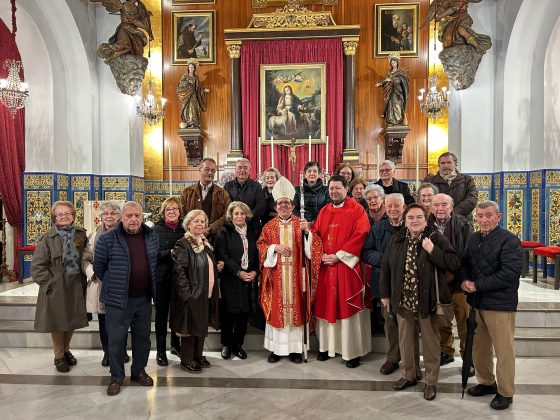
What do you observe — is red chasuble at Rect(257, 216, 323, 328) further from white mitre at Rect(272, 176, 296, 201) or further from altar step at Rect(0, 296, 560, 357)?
altar step at Rect(0, 296, 560, 357)

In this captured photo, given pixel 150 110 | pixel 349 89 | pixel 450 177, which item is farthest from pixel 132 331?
pixel 349 89

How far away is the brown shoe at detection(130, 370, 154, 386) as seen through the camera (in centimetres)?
405

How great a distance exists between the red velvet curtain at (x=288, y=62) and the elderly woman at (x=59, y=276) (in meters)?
5.60

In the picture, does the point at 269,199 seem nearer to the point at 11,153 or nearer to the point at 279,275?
the point at 279,275

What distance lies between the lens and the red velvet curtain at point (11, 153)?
8.04 metres

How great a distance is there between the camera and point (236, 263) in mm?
4539

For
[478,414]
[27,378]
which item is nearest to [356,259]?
[478,414]

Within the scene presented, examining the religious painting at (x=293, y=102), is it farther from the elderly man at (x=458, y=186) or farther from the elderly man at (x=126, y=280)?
the elderly man at (x=126, y=280)

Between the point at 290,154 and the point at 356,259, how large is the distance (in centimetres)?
526

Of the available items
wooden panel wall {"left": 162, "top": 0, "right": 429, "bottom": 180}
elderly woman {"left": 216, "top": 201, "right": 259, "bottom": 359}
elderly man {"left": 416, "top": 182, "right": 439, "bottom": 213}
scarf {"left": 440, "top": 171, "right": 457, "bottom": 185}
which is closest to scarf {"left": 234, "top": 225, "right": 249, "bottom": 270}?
elderly woman {"left": 216, "top": 201, "right": 259, "bottom": 359}

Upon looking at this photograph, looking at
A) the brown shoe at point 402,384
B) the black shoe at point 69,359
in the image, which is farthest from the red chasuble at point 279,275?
the black shoe at point 69,359

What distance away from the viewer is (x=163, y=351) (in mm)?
4562

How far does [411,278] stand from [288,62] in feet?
23.1

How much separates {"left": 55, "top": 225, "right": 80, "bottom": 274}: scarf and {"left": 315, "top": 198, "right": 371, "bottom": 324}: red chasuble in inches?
89.8
